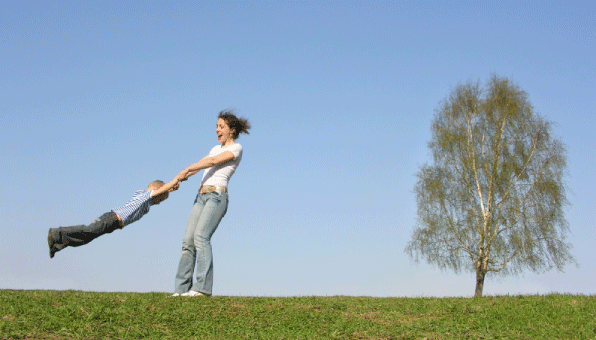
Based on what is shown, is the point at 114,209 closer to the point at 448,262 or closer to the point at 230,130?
the point at 230,130

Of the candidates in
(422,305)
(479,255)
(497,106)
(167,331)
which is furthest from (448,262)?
(167,331)

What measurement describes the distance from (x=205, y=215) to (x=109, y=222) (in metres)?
1.71

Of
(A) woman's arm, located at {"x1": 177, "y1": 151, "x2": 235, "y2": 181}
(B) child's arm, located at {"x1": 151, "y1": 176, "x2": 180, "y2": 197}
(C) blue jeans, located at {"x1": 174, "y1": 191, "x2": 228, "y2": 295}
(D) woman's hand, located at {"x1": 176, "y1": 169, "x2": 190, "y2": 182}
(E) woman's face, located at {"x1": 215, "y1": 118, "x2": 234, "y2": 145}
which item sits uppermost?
(E) woman's face, located at {"x1": 215, "y1": 118, "x2": 234, "y2": 145}

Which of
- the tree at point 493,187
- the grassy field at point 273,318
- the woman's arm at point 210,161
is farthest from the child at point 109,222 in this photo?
the tree at point 493,187

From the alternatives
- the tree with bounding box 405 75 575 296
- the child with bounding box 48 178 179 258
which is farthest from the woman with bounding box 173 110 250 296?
the tree with bounding box 405 75 575 296

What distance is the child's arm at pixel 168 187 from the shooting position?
10.1m

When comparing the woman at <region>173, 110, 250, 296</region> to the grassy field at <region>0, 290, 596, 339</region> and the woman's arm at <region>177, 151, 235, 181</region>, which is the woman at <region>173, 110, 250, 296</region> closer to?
the woman's arm at <region>177, 151, 235, 181</region>

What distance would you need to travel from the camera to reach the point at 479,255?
940 inches

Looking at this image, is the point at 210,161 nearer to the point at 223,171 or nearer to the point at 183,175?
the point at 223,171

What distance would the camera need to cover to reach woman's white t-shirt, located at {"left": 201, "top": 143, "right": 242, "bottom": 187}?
984cm

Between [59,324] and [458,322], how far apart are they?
583 centimetres

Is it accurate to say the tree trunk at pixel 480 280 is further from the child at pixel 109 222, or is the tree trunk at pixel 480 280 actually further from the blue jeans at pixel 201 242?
the child at pixel 109 222

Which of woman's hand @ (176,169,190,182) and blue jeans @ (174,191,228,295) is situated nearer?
blue jeans @ (174,191,228,295)

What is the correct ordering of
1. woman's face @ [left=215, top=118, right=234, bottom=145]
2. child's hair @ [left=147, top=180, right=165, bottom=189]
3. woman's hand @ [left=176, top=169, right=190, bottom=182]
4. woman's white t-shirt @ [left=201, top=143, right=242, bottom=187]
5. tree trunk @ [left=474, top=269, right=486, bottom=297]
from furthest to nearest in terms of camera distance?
tree trunk @ [left=474, top=269, right=486, bottom=297], child's hair @ [left=147, top=180, right=165, bottom=189], woman's face @ [left=215, top=118, right=234, bottom=145], woman's hand @ [left=176, top=169, right=190, bottom=182], woman's white t-shirt @ [left=201, top=143, right=242, bottom=187]
